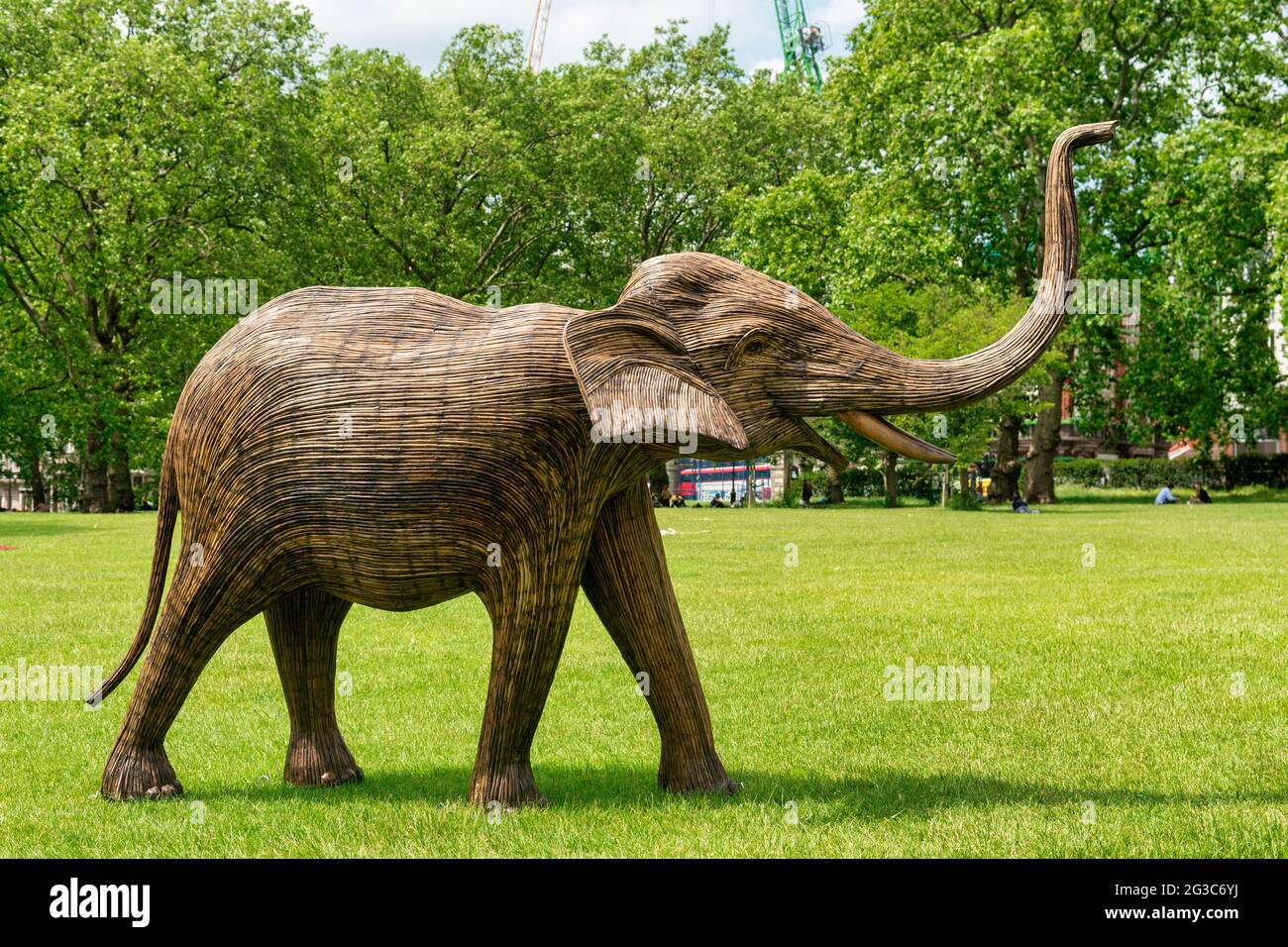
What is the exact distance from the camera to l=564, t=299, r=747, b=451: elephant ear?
4.79m

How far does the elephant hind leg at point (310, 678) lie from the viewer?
19.2ft

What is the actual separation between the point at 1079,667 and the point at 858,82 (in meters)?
35.0

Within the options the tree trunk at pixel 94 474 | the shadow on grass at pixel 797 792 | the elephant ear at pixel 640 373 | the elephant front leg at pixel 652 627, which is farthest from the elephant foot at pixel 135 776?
the tree trunk at pixel 94 474

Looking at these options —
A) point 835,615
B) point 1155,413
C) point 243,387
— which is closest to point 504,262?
point 1155,413

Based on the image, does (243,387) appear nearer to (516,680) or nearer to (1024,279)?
(516,680)

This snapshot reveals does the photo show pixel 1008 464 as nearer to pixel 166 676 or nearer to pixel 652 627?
pixel 652 627

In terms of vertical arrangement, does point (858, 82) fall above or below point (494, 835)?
above

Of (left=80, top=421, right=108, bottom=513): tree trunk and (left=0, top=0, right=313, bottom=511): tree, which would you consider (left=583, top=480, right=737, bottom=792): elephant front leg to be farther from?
(left=80, top=421, right=108, bottom=513): tree trunk

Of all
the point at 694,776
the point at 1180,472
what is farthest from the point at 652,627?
the point at 1180,472

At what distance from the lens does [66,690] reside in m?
8.84

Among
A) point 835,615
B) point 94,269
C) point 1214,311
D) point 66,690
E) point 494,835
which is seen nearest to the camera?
point 494,835

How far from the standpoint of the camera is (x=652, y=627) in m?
5.43

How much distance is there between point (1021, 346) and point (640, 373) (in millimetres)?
1664

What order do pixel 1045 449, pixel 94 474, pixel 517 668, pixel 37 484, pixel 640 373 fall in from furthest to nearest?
1. pixel 37 484
2. pixel 1045 449
3. pixel 94 474
4. pixel 517 668
5. pixel 640 373
